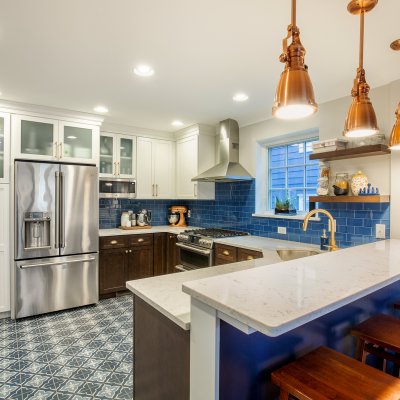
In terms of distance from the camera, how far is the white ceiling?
1.65 meters

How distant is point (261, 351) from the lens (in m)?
1.13

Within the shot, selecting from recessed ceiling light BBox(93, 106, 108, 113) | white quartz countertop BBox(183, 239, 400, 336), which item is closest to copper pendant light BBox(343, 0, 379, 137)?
white quartz countertop BBox(183, 239, 400, 336)

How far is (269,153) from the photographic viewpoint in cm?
395

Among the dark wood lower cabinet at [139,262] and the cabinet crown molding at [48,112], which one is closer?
the cabinet crown molding at [48,112]

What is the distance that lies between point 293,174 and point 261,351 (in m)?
2.84

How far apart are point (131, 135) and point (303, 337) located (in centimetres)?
380

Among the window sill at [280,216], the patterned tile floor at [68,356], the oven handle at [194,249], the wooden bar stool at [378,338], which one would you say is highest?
the window sill at [280,216]

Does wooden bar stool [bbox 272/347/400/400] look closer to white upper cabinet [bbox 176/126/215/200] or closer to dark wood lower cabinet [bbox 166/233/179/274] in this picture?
dark wood lower cabinet [bbox 166/233/179/274]

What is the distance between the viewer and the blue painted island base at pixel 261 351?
1.03m

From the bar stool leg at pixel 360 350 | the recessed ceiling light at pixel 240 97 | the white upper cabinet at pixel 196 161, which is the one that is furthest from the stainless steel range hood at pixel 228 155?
the bar stool leg at pixel 360 350

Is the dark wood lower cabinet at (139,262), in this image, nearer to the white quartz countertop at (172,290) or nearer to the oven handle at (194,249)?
the oven handle at (194,249)

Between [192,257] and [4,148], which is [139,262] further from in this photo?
[4,148]

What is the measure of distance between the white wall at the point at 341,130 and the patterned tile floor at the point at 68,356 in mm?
2553

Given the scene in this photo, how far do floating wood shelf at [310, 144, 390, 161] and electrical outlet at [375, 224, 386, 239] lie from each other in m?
0.65
